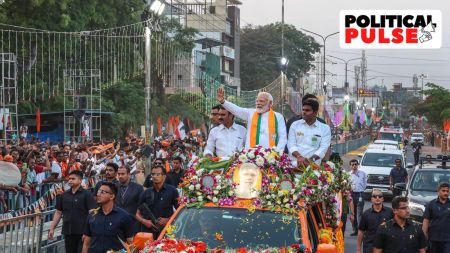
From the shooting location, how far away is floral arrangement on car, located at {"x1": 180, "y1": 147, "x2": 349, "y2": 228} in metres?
10.3

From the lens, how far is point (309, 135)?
12062mm

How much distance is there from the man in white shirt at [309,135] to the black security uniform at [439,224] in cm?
212

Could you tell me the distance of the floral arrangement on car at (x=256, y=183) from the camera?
33.9 feet

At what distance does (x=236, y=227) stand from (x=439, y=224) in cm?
445

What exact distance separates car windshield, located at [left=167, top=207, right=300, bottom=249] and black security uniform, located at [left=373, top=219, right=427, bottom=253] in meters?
1.07

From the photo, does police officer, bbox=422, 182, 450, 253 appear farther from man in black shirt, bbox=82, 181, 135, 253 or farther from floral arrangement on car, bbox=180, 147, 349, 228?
man in black shirt, bbox=82, 181, 135, 253

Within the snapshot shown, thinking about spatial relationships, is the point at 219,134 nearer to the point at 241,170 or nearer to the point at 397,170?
the point at 241,170

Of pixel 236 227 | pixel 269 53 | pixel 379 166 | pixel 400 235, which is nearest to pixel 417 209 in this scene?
pixel 400 235

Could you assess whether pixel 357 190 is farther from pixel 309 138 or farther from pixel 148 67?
pixel 148 67

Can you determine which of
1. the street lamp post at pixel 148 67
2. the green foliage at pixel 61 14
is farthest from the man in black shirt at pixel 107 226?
the green foliage at pixel 61 14

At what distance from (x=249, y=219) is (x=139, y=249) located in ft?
4.20

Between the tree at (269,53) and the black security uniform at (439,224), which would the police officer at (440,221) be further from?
the tree at (269,53)

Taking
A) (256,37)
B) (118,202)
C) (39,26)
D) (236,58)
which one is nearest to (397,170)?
(118,202)

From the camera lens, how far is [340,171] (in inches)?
480
